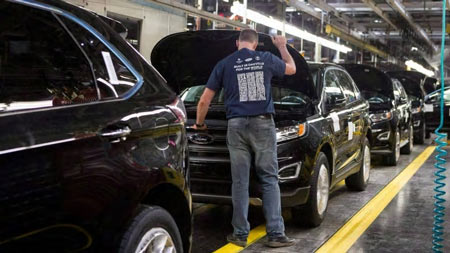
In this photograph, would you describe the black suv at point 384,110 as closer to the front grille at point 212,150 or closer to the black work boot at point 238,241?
the front grille at point 212,150

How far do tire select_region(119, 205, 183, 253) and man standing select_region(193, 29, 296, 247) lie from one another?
5.67 feet

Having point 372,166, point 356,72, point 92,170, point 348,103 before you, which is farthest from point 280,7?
point 92,170

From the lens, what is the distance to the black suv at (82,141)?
210cm

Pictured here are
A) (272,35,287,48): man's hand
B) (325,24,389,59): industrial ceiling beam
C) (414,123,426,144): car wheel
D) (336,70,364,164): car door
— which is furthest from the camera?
(325,24,389,59): industrial ceiling beam

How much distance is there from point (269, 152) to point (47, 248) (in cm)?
281

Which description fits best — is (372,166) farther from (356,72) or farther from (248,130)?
(248,130)

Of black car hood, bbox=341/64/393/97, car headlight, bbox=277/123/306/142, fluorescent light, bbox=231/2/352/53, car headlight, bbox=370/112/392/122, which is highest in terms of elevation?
fluorescent light, bbox=231/2/352/53

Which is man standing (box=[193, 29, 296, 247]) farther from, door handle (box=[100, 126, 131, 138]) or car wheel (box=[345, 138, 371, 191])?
car wheel (box=[345, 138, 371, 191])

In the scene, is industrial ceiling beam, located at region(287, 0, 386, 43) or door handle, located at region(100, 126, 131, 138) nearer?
door handle, located at region(100, 126, 131, 138)

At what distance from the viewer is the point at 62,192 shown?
7.34 ft

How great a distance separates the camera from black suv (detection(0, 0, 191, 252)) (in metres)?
2.10

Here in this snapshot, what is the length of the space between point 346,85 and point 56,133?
556 centimetres

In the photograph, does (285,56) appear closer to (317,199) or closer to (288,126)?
(288,126)

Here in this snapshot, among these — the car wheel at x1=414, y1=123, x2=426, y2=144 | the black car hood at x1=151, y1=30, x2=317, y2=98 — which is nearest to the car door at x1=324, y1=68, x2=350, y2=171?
the black car hood at x1=151, y1=30, x2=317, y2=98
